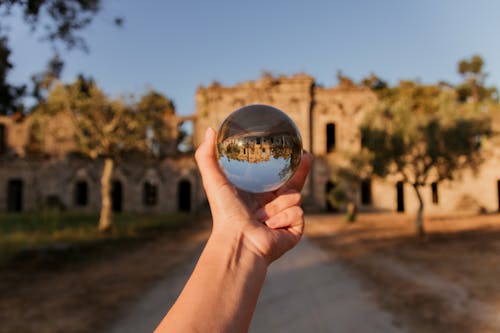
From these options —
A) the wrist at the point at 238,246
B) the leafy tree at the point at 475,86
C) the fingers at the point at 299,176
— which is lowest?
the wrist at the point at 238,246

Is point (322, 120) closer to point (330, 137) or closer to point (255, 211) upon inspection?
point (330, 137)

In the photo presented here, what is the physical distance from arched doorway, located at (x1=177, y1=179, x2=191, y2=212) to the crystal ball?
25.7 meters

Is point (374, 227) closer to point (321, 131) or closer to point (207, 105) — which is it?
point (321, 131)

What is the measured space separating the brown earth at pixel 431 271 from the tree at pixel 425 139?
1.91m

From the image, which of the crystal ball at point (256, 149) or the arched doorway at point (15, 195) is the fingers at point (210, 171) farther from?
the arched doorway at point (15, 195)

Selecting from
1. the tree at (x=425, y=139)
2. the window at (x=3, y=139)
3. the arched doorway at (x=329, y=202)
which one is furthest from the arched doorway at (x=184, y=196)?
the tree at (x=425, y=139)

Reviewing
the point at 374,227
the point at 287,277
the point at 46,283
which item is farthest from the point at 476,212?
the point at 46,283

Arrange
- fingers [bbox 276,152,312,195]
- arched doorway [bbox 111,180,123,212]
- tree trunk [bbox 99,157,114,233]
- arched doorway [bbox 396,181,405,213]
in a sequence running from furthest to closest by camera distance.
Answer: arched doorway [bbox 111,180,123,212] → arched doorway [bbox 396,181,405,213] → tree trunk [bbox 99,157,114,233] → fingers [bbox 276,152,312,195]

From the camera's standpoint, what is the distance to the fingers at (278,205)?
191 cm

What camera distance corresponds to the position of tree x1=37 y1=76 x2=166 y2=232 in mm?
12703

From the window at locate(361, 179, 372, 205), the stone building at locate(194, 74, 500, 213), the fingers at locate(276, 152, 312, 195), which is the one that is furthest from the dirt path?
the window at locate(361, 179, 372, 205)

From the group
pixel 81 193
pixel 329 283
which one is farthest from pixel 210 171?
pixel 81 193

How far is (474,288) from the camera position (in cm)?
642

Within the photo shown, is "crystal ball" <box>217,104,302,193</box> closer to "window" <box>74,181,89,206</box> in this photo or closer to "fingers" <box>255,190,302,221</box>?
"fingers" <box>255,190,302,221</box>
